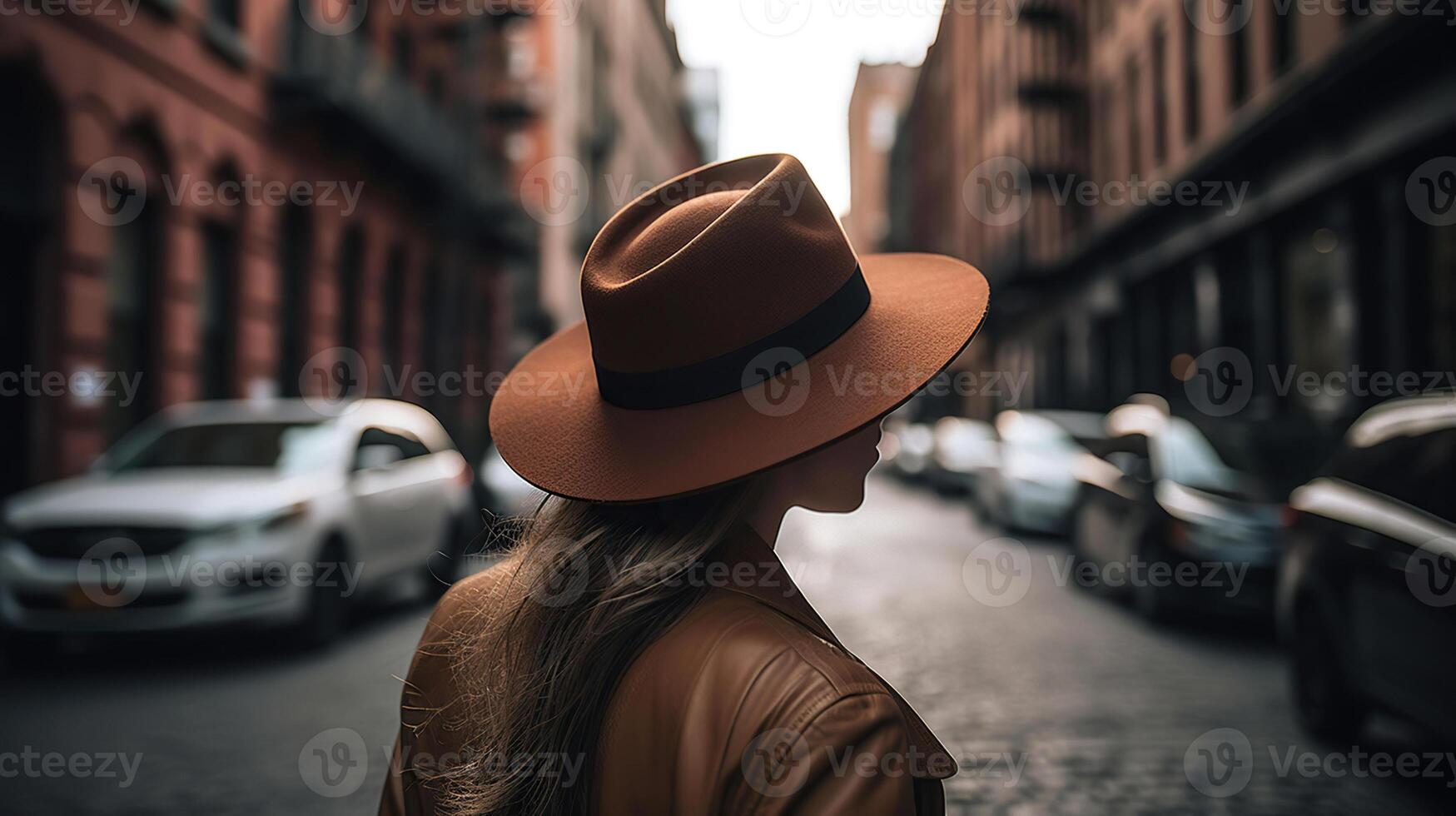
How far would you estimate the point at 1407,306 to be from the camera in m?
15.0

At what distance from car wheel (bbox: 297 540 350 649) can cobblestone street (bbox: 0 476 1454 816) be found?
184 millimetres

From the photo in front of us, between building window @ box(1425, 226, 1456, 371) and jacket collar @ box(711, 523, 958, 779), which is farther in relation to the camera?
building window @ box(1425, 226, 1456, 371)

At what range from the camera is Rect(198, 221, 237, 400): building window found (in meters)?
16.5

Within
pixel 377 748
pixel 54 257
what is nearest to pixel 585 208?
pixel 54 257

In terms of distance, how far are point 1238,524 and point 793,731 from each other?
823cm

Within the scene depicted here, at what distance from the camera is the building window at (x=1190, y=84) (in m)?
23.2

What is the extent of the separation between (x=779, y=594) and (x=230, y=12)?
59.1ft

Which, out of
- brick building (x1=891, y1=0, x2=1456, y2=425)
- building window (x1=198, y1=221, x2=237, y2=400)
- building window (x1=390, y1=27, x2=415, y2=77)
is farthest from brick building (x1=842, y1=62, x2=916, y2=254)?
building window (x1=198, y1=221, x2=237, y2=400)

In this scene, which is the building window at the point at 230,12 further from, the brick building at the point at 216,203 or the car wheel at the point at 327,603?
the car wheel at the point at 327,603

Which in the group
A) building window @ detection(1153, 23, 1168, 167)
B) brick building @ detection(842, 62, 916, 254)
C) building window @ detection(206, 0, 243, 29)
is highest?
building window @ detection(206, 0, 243, 29)

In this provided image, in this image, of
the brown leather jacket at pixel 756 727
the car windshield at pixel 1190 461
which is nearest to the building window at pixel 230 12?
the car windshield at pixel 1190 461

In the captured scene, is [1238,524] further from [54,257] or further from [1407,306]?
[54,257]

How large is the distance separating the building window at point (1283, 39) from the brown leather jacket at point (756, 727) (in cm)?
1973

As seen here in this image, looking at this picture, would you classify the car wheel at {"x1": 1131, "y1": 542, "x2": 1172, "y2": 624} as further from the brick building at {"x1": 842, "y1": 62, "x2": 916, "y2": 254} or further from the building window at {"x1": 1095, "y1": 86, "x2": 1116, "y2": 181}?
the brick building at {"x1": 842, "y1": 62, "x2": 916, "y2": 254}
